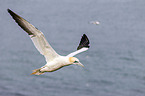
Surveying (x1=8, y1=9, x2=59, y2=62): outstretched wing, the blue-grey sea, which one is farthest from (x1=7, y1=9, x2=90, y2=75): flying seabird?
the blue-grey sea

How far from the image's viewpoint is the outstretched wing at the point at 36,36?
10.6 meters

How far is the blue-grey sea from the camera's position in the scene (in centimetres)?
3272

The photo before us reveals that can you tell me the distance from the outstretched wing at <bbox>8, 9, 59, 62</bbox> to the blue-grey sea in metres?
20.2

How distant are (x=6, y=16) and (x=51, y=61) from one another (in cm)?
5187

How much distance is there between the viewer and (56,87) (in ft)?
106

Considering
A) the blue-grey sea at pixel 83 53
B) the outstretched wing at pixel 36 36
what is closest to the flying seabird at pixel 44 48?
the outstretched wing at pixel 36 36

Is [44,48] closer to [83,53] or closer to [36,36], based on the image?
[36,36]

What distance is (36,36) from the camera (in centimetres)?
1088

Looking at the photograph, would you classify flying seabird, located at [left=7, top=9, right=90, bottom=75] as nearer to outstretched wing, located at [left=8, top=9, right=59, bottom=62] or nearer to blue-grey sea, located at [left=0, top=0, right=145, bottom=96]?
outstretched wing, located at [left=8, top=9, right=59, bottom=62]

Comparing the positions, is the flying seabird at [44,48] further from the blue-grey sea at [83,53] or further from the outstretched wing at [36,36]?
the blue-grey sea at [83,53]

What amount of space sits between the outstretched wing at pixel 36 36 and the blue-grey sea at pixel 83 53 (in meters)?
20.2

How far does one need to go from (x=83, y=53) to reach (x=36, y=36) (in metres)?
29.0

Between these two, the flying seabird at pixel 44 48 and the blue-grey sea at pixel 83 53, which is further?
the blue-grey sea at pixel 83 53

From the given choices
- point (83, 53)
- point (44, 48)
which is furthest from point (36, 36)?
point (83, 53)
